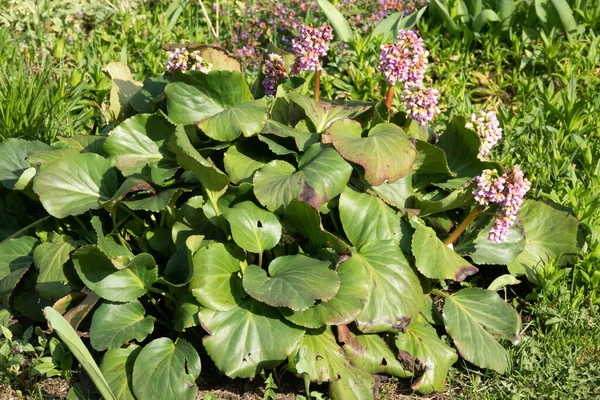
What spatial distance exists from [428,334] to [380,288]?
384mm

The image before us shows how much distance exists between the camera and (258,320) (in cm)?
298

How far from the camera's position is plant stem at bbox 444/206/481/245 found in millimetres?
3154

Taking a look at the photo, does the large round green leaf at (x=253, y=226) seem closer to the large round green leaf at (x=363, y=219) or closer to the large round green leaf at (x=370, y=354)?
the large round green leaf at (x=363, y=219)

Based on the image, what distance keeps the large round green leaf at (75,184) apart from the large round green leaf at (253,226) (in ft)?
2.03

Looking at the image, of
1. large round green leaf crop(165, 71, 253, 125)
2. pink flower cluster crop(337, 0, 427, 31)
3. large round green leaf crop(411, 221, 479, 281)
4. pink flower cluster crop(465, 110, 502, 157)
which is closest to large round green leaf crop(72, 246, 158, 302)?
large round green leaf crop(165, 71, 253, 125)

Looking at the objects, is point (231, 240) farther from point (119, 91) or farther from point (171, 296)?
point (119, 91)

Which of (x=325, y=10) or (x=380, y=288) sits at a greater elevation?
(x=325, y=10)

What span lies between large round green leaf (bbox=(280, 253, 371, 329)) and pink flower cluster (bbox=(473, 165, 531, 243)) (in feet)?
1.89

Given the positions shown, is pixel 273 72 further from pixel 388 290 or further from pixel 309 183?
pixel 388 290

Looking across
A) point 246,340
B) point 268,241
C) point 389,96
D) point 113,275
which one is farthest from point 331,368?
point 389,96

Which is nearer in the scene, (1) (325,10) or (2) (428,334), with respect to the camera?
(2) (428,334)

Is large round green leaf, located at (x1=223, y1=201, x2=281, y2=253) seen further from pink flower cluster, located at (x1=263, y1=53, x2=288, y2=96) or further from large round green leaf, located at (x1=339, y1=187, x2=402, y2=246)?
pink flower cluster, located at (x1=263, y1=53, x2=288, y2=96)

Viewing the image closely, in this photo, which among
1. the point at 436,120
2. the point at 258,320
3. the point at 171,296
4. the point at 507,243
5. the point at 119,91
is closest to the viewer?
the point at 258,320

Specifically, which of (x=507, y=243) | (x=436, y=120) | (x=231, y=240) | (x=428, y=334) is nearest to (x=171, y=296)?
(x=231, y=240)
